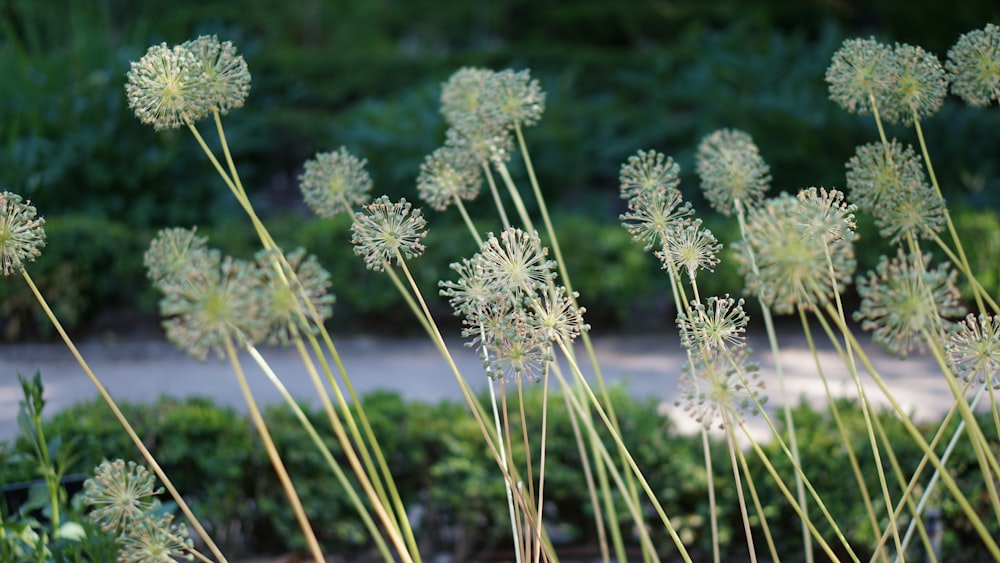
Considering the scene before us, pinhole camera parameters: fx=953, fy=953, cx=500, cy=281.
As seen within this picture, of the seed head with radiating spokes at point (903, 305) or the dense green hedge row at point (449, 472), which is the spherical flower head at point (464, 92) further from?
the dense green hedge row at point (449, 472)

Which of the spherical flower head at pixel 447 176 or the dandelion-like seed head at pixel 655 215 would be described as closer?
the dandelion-like seed head at pixel 655 215

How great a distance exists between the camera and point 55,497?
82.7 inches

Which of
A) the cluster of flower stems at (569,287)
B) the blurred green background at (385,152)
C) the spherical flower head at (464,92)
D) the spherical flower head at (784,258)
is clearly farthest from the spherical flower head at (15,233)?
the blurred green background at (385,152)

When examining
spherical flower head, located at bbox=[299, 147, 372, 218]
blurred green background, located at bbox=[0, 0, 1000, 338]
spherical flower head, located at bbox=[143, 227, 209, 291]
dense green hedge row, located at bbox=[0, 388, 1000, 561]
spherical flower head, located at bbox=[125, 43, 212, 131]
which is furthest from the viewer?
blurred green background, located at bbox=[0, 0, 1000, 338]

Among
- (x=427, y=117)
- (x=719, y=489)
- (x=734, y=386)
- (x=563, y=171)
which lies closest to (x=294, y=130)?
(x=427, y=117)

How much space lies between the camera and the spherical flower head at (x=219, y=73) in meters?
1.52

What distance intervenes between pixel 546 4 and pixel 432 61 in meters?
4.94

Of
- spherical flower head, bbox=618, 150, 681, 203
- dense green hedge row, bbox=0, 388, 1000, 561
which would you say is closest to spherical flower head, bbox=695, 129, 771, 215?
spherical flower head, bbox=618, 150, 681, 203

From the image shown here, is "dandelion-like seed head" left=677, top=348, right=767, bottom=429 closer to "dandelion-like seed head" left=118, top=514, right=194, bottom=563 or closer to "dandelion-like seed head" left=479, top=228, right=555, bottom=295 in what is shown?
"dandelion-like seed head" left=479, top=228, right=555, bottom=295

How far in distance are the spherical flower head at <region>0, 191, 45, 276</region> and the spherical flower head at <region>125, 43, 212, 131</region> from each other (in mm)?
238

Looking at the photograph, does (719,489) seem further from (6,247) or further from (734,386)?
(6,247)

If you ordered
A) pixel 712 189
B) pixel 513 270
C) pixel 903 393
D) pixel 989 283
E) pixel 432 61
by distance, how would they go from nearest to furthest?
1. pixel 513 270
2. pixel 712 189
3. pixel 903 393
4. pixel 989 283
5. pixel 432 61

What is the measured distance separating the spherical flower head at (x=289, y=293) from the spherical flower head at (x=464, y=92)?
795mm

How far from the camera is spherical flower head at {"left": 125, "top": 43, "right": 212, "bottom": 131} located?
1489 millimetres
